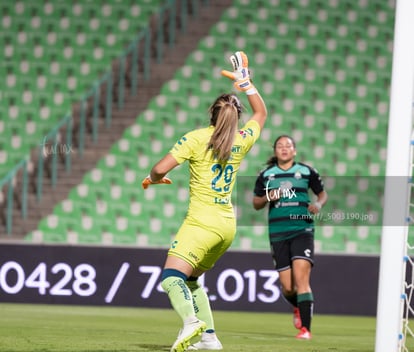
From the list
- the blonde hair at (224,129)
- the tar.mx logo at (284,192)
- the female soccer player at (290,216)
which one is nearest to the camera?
the blonde hair at (224,129)

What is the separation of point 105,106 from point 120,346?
27.0 ft

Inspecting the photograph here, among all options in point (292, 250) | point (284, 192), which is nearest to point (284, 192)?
point (284, 192)

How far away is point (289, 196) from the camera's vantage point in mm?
8047

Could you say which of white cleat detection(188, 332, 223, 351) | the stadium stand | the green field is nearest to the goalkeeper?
white cleat detection(188, 332, 223, 351)

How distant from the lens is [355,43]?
14477 millimetres

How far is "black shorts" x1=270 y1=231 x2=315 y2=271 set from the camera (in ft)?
25.9

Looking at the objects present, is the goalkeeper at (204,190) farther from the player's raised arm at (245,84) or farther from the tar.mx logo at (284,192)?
the tar.mx logo at (284,192)

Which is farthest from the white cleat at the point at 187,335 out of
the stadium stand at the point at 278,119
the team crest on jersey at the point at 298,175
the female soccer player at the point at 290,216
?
the stadium stand at the point at 278,119

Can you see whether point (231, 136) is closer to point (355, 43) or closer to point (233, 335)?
point (233, 335)

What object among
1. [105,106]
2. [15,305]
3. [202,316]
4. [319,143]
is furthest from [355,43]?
[202,316]

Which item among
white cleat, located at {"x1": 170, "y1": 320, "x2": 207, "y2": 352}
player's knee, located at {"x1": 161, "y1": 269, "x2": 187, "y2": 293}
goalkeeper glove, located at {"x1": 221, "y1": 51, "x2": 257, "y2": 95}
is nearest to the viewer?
white cleat, located at {"x1": 170, "y1": 320, "x2": 207, "y2": 352}

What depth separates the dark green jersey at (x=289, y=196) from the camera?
7.97 meters

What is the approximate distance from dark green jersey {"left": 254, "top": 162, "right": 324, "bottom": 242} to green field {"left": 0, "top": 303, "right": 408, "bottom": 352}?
0.92 metres

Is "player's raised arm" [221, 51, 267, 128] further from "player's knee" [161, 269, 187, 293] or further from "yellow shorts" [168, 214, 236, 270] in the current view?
"player's knee" [161, 269, 187, 293]
